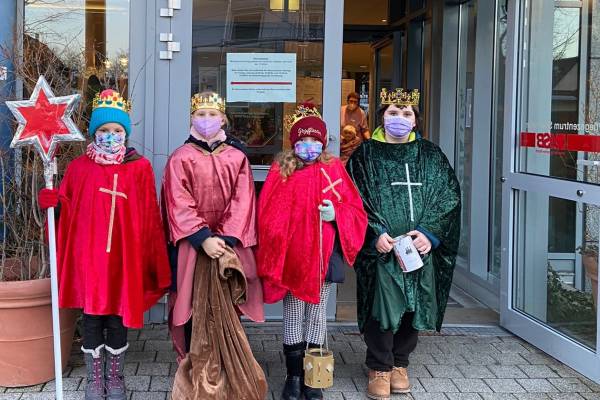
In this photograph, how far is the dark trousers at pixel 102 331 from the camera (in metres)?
4.11

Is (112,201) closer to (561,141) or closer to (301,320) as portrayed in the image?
(301,320)

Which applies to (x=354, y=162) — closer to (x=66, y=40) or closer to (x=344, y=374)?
(x=344, y=374)

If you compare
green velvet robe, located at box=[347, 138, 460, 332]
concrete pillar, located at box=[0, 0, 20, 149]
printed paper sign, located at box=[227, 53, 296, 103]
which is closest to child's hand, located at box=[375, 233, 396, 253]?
green velvet robe, located at box=[347, 138, 460, 332]

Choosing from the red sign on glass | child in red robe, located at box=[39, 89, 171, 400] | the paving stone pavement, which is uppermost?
the red sign on glass

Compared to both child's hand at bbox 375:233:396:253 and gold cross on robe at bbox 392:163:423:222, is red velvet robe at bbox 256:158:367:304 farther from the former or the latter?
gold cross on robe at bbox 392:163:423:222

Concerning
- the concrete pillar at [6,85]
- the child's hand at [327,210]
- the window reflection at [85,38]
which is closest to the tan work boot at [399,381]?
the child's hand at [327,210]

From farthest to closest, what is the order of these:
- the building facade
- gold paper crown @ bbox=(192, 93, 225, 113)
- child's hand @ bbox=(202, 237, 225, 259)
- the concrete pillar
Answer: the building facade → the concrete pillar → gold paper crown @ bbox=(192, 93, 225, 113) → child's hand @ bbox=(202, 237, 225, 259)

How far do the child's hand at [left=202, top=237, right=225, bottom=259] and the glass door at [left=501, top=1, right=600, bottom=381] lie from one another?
7.78 feet

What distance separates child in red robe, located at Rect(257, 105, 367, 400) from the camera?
4062mm

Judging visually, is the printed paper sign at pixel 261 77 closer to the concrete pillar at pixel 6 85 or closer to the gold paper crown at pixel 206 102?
the gold paper crown at pixel 206 102

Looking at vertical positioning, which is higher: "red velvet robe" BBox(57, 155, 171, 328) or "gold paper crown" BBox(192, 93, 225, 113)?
"gold paper crown" BBox(192, 93, 225, 113)

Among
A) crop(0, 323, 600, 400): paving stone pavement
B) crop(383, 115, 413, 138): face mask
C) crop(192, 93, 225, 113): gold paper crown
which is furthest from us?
crop(0, 323, 600, 400): paving stone pavement

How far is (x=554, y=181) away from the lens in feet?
16.8

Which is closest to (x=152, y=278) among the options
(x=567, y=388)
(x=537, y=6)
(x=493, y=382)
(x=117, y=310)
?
(x=117, y=310)
